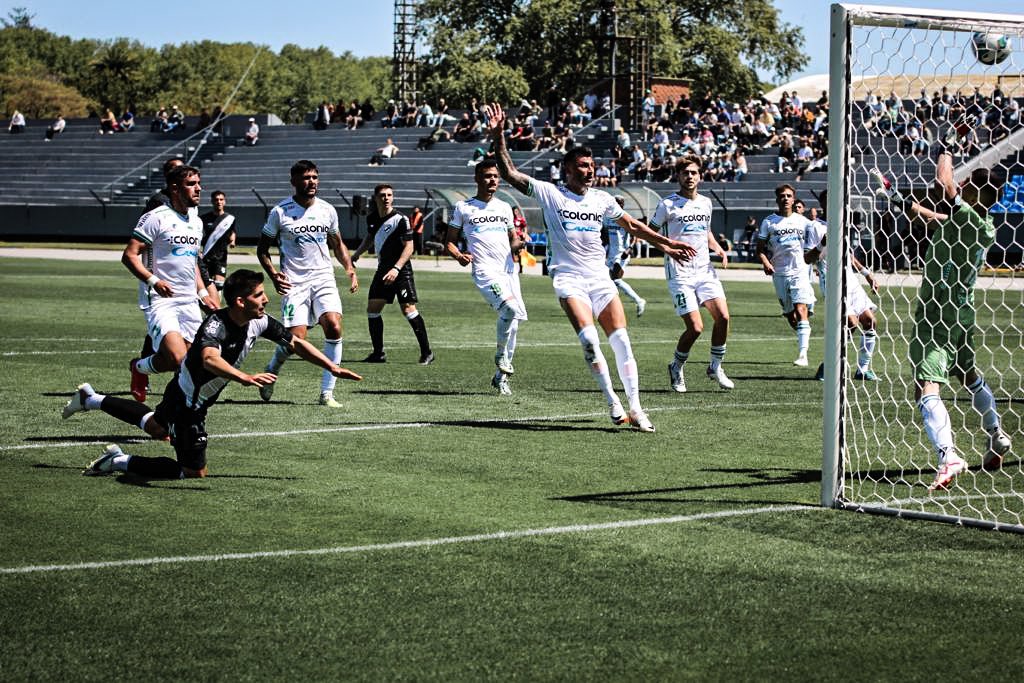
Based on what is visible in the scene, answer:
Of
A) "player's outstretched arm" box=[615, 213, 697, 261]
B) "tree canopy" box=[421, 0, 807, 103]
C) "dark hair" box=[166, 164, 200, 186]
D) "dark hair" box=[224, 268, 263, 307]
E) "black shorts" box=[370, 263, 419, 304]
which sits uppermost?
"tree canopy" box=[421, 0, 807, 103]

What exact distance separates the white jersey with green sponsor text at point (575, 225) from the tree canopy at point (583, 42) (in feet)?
230

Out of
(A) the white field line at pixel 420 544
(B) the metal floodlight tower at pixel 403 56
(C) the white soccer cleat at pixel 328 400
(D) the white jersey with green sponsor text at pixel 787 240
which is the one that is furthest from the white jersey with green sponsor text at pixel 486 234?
(B) the metal floodlight tower at pixel 403 56

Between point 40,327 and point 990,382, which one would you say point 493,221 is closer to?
point 990,382

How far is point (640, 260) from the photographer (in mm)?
47750

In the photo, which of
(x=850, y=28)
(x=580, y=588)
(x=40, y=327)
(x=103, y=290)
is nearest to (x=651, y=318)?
(x=40, y=327)

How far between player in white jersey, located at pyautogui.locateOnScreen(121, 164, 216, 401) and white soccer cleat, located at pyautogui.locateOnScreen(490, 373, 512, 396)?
3.39 meters

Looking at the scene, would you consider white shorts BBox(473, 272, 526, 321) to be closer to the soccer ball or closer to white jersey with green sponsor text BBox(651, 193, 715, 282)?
white jersey with green sponsor text BBox(651, 193, 715, 282)

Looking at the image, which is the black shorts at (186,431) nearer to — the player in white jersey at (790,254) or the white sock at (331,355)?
the white sock at (331,355)

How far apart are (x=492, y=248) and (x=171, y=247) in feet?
14.6

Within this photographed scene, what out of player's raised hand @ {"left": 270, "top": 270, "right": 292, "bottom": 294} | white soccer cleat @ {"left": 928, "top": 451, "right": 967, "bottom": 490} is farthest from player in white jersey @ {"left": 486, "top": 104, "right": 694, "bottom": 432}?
white soccer cleat @ {"left": 928, "top": 451, "right": 967, "bottom": 490}

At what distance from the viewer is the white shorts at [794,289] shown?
18031 mm

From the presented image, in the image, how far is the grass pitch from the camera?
5535 mm

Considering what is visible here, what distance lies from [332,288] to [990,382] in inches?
277

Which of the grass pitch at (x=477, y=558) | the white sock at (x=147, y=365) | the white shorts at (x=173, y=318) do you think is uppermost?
the white shorts at (x=173, y=318)
